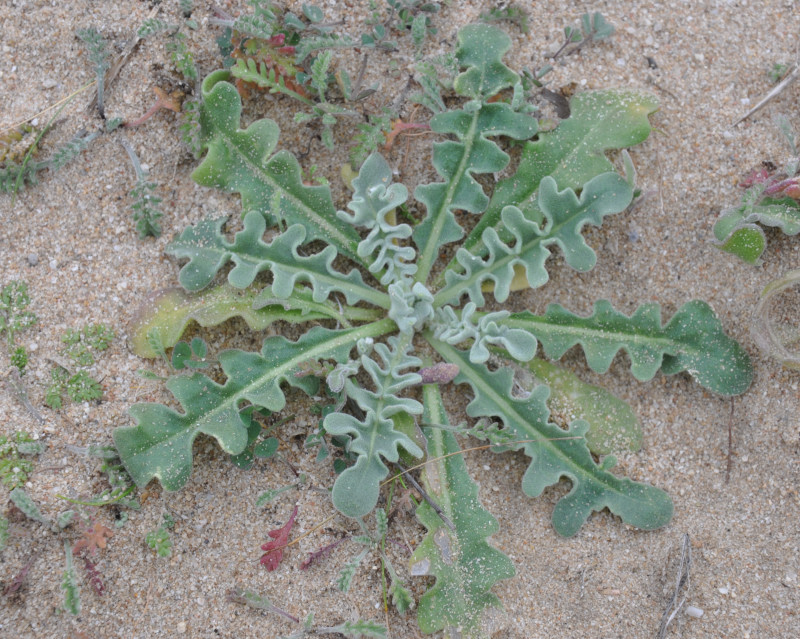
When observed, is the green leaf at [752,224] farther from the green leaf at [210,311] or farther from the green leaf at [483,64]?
the green leaf at [210,311]

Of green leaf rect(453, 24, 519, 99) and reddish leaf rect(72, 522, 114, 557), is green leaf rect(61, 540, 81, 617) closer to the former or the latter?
reddish leaf rect(72, 522, 114, 557)

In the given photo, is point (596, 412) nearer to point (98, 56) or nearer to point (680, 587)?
point (680, 587)

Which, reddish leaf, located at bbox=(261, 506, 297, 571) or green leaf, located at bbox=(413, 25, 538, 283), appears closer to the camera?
reddish leaf, located at bbox=(261, 506, 297, 571)

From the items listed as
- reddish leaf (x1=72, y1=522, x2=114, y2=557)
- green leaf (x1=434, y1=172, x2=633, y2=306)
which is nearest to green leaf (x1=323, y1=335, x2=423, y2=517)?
green leaf (x1=434, y1=172, x2=633, y2=306)

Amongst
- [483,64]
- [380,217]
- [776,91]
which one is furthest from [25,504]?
[776,91]

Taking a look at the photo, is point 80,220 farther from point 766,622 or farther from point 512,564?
point 766,622

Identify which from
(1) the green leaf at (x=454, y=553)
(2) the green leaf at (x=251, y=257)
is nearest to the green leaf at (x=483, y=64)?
(2) the green leaf at (x=251, y=257)
